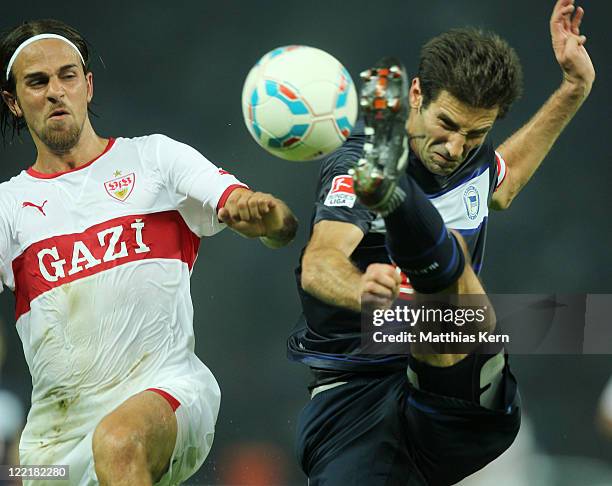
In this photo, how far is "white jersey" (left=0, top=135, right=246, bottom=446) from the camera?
4117 mm

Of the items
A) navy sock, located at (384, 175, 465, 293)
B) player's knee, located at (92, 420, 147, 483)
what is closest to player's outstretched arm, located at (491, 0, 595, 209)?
navy sock, located at (384, 175, 465, 293)

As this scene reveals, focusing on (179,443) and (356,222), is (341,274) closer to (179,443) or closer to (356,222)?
(356,222)

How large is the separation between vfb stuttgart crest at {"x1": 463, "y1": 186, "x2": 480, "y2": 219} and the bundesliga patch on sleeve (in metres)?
0.55

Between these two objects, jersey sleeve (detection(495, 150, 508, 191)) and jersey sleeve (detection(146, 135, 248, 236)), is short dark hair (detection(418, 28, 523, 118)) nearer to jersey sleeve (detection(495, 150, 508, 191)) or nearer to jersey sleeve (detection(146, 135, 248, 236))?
jersey sleeve (detection(495, 150, 508, 191))

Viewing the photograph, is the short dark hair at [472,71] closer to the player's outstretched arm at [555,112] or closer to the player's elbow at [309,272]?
the player's outstretched arm at [555,112]

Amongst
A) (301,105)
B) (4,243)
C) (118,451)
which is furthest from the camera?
(4,243)

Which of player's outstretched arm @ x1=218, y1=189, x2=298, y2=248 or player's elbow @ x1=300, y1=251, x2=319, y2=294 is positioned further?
player's outstretched arm @ x1=218, y1=189, x2=298, y2=248

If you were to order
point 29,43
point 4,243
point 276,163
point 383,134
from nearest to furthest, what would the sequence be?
point 383,134 < point 4,243 < point 29,43 < point 276,163

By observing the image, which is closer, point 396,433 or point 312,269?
point 312,269

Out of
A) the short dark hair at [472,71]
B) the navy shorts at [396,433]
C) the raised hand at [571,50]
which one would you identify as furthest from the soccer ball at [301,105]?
the raised hand at [571,50]

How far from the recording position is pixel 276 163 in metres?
6.26

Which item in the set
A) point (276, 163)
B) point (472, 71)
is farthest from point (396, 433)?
point (276, 163)

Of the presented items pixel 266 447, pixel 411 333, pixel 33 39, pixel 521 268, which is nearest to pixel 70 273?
pixel 33 39

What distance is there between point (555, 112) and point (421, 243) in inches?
63.0
